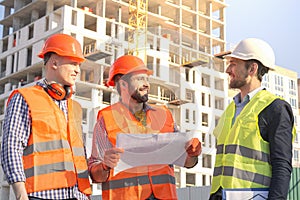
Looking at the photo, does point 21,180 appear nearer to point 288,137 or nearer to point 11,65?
point 288,137

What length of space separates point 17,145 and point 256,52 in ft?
6.42

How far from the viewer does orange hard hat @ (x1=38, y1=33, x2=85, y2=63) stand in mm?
4219

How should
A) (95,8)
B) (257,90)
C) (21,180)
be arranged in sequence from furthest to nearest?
(95,8), (257,90), (21,180)

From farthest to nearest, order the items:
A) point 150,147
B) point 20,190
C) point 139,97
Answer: point 139,97, point 150,147, point 20,190

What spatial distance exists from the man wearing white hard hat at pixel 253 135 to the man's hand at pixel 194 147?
196 millimetres

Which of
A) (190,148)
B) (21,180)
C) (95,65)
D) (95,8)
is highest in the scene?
(95,8)

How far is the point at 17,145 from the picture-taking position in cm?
388

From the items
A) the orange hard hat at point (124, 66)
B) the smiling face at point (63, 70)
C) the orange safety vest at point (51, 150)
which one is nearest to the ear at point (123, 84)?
the orange hard hat at point (124, 66)

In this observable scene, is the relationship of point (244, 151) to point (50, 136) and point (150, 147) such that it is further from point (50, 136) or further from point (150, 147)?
point (50, 136)

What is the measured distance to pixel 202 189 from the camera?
25750 millimetres

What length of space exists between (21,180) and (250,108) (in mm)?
1765

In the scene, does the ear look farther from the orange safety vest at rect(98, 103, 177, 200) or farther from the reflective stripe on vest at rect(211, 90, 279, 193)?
the reflective stripe on vest at rect(211, 90, 279, 193)

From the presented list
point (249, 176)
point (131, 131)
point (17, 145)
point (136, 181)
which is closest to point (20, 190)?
point (17, 145)

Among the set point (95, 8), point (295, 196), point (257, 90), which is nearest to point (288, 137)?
point (257, 90)
